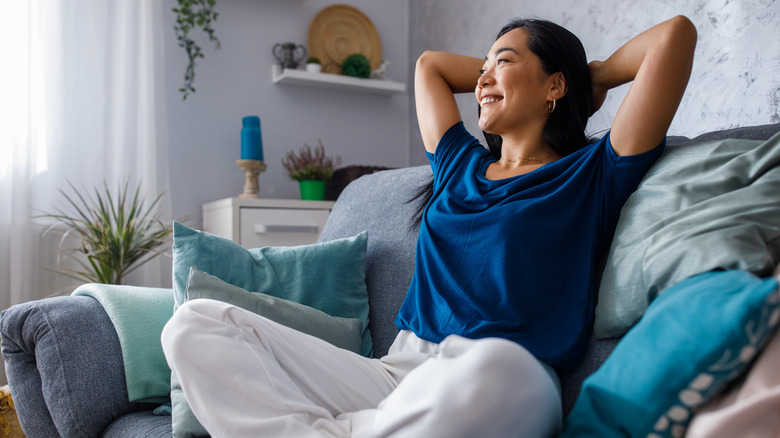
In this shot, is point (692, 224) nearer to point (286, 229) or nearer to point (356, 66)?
point (286, 229)

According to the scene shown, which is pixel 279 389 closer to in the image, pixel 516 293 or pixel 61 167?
pixel 516 293

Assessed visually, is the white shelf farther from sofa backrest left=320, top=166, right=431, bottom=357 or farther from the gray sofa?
the gray sofa

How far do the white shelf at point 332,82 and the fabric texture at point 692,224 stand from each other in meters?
2.26

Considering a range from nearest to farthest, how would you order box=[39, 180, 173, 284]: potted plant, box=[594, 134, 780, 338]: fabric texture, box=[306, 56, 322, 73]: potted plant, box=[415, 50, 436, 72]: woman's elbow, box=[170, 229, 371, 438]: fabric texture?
box=[594, 134, 780, 338]: fabric texture → box=[170, 229, 371, 438]: fabric texture → box=[415, 50, 436, 72]: woman's elbow → box=[39, 180, 173, 284]: potted plant → box=[306, 56, 322, 73]: potted plant

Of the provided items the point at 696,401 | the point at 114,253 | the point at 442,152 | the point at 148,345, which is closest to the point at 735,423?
the point at 696,401

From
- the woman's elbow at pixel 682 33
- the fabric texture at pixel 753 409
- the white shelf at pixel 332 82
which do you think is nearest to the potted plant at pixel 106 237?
the white shelf at pixel 332 82

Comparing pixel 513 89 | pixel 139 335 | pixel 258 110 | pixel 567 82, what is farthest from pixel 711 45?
pixel 258 110

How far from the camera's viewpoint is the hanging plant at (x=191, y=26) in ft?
9.40

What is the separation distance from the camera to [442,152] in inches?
58.7

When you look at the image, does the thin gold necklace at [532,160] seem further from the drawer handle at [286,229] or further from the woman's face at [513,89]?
the drawer handle at [286,229]

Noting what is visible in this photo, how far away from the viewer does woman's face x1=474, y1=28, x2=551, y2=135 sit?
1.40 metres

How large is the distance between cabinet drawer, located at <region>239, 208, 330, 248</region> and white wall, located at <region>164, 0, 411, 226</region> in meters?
0.47

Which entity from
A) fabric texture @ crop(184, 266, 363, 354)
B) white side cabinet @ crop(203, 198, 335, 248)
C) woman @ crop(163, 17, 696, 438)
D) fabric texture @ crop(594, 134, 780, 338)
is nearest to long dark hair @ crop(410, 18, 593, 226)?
woman @ crop(163, 17, 696, 438)

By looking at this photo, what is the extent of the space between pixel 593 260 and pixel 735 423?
52 cm
